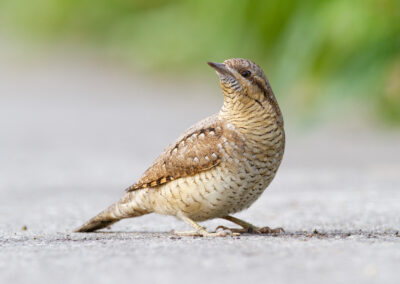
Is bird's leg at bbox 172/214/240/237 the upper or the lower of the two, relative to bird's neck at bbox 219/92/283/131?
lower

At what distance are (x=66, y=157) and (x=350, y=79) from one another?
3086 mm

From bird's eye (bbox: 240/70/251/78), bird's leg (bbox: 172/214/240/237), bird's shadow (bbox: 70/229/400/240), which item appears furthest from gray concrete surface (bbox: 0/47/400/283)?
bird's eye (bbox: 240/70/251/78)

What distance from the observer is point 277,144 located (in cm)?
388

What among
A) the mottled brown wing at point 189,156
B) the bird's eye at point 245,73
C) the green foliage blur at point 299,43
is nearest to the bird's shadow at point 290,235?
the mottled brown wing at point 189,156

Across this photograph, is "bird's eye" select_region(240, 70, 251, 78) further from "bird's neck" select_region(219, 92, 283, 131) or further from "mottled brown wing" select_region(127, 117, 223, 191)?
"mottled brown wing" select_region(127, 117, 223, 191)

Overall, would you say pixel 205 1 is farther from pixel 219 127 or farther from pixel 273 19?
pixel 219 127

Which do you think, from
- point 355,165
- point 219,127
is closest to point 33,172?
point 355,165

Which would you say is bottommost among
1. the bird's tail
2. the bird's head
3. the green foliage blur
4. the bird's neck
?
the bird's tail

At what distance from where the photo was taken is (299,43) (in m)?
8.20

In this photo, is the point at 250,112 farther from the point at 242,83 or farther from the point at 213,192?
the point at 213,192

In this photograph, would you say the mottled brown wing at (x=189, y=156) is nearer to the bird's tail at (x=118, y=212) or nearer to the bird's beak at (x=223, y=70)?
the bird's tail at (x=118, y=212)

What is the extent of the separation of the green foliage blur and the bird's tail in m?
4.03

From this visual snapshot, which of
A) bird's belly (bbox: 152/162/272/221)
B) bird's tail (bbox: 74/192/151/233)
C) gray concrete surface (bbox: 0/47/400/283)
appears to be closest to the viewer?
gray concrete surface (bbox: 0/47/400/283)

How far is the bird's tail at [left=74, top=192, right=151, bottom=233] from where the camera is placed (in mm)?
4270
